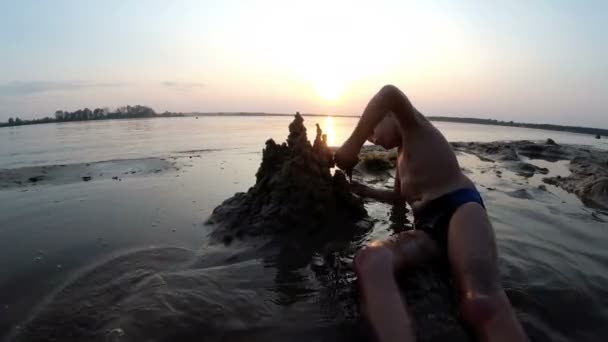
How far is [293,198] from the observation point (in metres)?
5.68

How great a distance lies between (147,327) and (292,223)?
2.65 m

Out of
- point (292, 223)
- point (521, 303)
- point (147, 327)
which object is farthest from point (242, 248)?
point (521, 303)

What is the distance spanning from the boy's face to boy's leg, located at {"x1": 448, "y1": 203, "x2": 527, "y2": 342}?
1053mm

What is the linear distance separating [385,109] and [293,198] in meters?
2.24

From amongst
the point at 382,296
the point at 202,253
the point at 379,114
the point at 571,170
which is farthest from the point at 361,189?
the point at 571,170

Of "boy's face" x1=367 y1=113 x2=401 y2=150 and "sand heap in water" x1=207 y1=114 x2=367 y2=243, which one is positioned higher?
"boy's face" x1=367 y1=113 x2=401 y2=150

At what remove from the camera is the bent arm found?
388 centimetres

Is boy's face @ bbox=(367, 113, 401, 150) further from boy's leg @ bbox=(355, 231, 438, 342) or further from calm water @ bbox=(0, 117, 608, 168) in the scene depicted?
calm water @ bbox=(0, 117, 608, 168)

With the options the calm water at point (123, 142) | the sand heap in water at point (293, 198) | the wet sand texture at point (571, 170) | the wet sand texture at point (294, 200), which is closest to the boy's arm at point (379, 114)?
the sand heap in water at point (293, 198)

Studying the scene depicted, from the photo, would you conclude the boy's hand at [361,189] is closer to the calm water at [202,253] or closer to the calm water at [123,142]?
the calm water at [202,253]

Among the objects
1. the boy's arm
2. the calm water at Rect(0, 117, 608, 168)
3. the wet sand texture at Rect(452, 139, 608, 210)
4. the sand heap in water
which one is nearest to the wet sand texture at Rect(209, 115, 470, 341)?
the sand heap in water

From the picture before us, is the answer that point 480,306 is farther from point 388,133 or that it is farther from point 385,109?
point 388,133

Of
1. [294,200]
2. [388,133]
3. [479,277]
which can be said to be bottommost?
[479,277]

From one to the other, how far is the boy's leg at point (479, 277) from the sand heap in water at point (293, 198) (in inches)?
94.1
